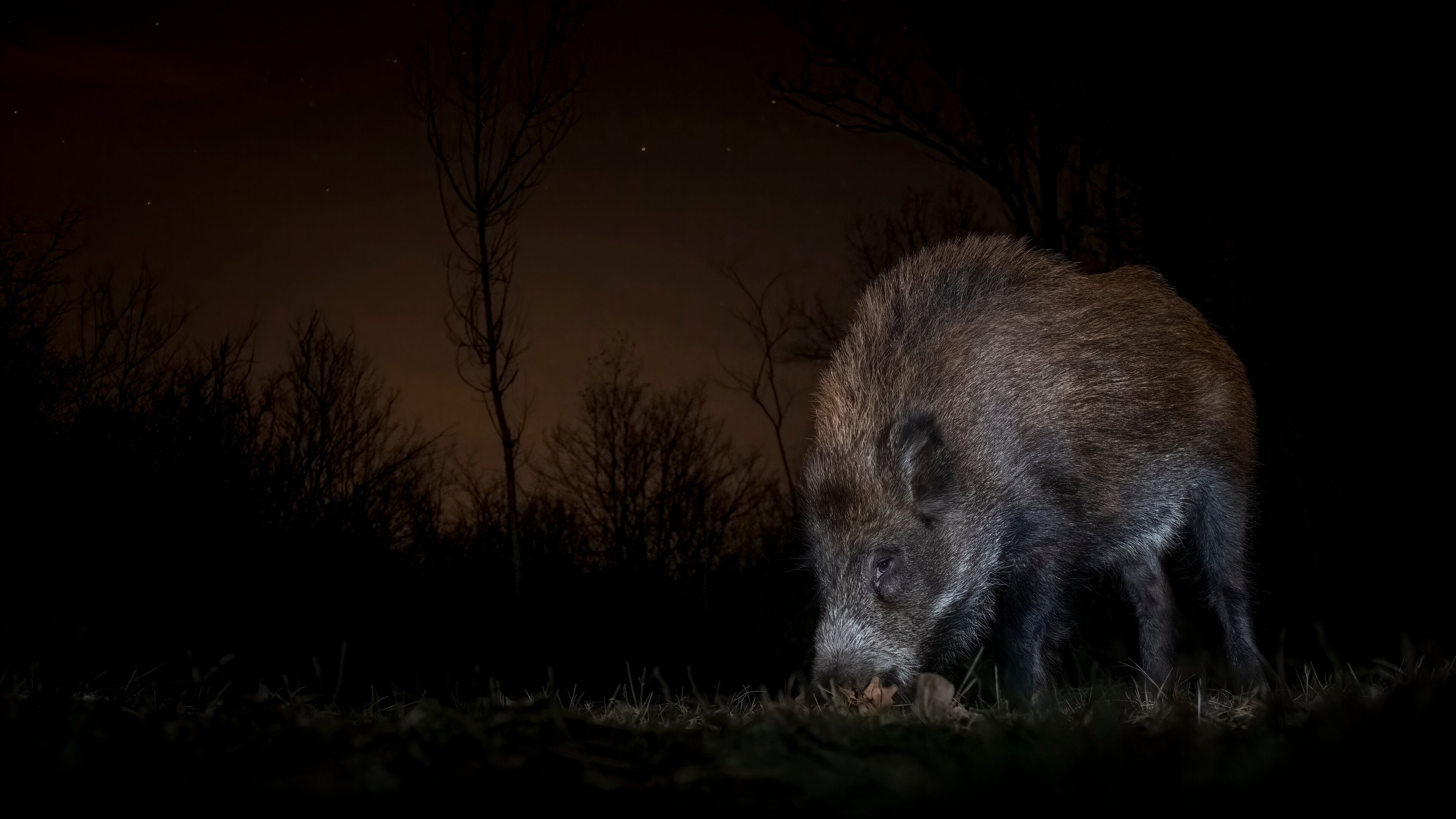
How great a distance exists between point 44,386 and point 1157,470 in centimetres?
894

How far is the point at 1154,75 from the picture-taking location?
8352mm

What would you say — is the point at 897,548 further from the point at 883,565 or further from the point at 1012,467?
the point at 1012,467

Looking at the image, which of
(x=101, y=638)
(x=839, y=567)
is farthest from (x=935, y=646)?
(x=101, y=638)

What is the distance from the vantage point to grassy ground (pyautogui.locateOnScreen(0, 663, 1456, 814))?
1735 millimetres

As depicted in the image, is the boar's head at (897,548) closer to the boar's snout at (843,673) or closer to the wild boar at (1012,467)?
the wild boar at (1012,467)

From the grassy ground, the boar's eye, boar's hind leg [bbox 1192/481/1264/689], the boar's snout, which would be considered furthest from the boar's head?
the grassy ground

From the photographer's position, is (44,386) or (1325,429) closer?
(1325,429)

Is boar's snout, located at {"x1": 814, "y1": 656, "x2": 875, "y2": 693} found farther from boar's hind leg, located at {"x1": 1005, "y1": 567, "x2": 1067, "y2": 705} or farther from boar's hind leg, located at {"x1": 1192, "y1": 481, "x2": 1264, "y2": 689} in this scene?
boar's hind leg, located at {"x1": 1192, "y1": 481, "x2": 1264, "y2": 689}

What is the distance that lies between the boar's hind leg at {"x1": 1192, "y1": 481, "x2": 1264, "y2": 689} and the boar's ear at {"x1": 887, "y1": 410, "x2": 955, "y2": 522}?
1932mm

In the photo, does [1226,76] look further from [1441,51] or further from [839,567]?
[839,567]

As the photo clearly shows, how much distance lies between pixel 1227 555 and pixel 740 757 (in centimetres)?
517

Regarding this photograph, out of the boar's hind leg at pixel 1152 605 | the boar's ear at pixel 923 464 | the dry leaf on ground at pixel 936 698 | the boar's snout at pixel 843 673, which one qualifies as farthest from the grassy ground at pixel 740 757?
the boar's hind leg at pixel 1152 605

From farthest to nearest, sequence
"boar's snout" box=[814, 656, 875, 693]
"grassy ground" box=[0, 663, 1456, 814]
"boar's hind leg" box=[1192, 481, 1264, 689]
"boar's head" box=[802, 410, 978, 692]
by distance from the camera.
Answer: "boar's hind leg" box=[1192, 481, 1264, 689]
"boar's head" box=[802, 410, 978, 692]
"boar's snout" box=[814, 656, 875, 693]
"grassy ground" box=[0, 663, 1456, 814]

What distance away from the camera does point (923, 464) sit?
5.43m
